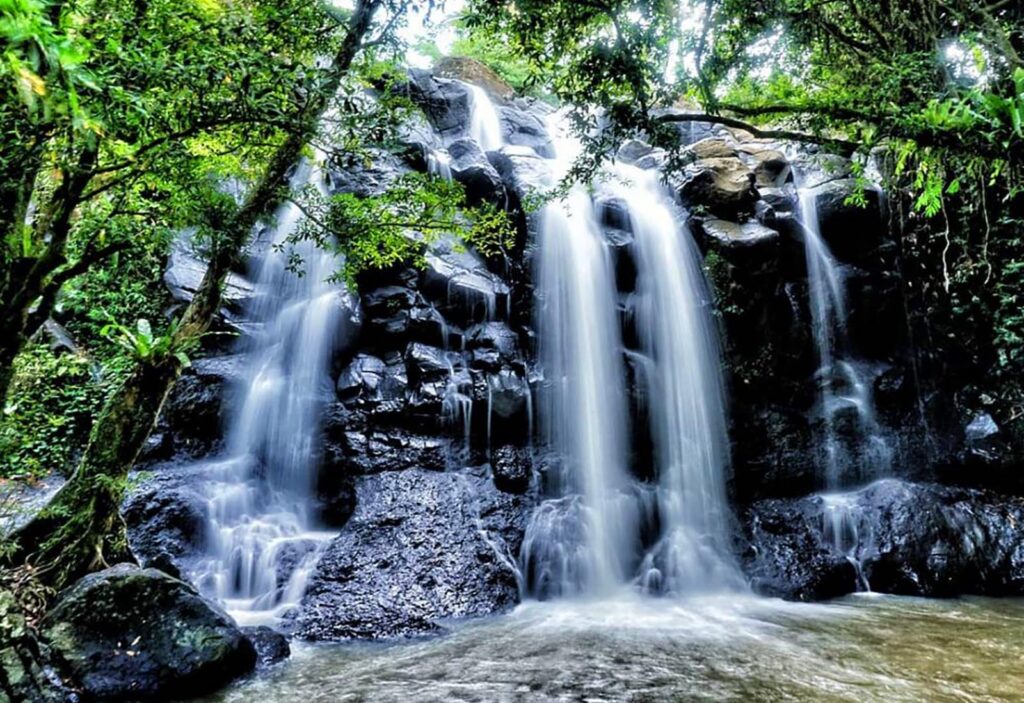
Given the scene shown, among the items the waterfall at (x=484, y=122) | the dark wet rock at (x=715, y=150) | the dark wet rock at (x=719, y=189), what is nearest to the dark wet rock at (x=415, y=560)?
the dark wet rock at (x=719, y=189)

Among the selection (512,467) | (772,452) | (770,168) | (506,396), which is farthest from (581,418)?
(770,168)

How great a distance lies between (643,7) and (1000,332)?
828 cm

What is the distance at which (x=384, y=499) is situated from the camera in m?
7.62

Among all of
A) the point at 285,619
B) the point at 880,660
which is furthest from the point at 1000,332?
the point at 285,619

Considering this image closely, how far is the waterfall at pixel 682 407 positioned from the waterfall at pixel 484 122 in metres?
5.57

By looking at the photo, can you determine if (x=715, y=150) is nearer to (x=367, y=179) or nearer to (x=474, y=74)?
(x=367, y=179)

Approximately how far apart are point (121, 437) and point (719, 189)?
33.8 feet

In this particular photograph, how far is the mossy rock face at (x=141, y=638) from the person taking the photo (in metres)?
4.00

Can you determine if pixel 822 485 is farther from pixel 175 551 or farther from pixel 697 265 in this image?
pixel 175 551

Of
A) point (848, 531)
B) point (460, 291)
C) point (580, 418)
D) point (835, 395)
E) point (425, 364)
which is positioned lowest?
point (848, 531)

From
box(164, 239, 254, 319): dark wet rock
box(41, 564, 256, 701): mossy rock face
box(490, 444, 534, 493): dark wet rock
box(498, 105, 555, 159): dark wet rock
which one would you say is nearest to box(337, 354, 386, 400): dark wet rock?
box(490, 444, 534, 493): dark wet rock

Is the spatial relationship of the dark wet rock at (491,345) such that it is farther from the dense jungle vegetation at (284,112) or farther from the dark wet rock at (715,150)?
the dark wet rock at (715,150)

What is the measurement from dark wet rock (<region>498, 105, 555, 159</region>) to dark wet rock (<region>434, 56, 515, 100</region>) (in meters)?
1.77

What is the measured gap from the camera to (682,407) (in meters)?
9.58
